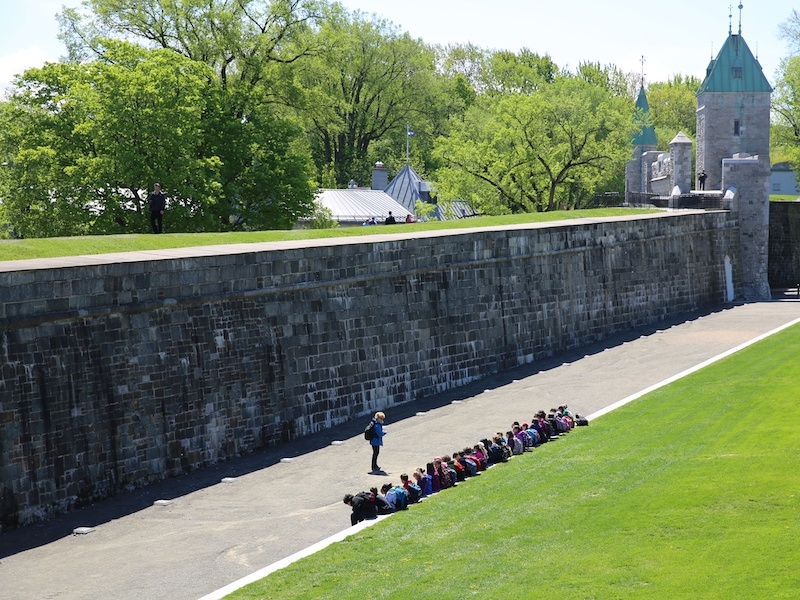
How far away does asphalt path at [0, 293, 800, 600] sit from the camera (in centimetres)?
1594

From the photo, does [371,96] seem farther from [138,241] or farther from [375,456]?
[375,456]

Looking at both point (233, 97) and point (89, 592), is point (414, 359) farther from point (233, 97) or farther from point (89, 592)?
point (233, 97)

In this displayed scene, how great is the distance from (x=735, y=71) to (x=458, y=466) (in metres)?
47.4

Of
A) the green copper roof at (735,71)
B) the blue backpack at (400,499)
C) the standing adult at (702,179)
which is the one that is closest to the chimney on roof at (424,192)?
the standing adult at (702,179)

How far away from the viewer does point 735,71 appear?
62.2 m

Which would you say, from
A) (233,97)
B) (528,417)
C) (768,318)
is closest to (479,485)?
(528,417)

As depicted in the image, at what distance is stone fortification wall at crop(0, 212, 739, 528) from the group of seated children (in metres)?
4.21

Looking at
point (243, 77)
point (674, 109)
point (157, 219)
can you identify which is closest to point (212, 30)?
point (243, 77)

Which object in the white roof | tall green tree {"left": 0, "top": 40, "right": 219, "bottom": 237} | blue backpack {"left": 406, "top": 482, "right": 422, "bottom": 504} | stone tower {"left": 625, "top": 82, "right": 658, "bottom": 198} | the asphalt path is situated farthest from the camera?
stone tower {"left": 625, "top": 82, "right": 658, "bottom": 198}

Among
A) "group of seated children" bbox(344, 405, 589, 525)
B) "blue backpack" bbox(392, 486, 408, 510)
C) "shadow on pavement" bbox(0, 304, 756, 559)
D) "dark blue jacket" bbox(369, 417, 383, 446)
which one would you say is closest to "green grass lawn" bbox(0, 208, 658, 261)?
"shadow on pavement" bbox(0, 304, 756, 559)

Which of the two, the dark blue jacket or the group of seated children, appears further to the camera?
the dark blue jacket

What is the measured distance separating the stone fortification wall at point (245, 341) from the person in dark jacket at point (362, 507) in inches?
184

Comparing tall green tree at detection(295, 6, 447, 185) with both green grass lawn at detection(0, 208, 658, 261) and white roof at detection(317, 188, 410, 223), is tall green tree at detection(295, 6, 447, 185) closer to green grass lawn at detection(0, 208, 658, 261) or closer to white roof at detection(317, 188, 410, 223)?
white roof at detection(317, 188, 410, 223)

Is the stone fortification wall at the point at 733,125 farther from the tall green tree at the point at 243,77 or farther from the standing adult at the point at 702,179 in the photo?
the tall green tree at the point at 243,77
